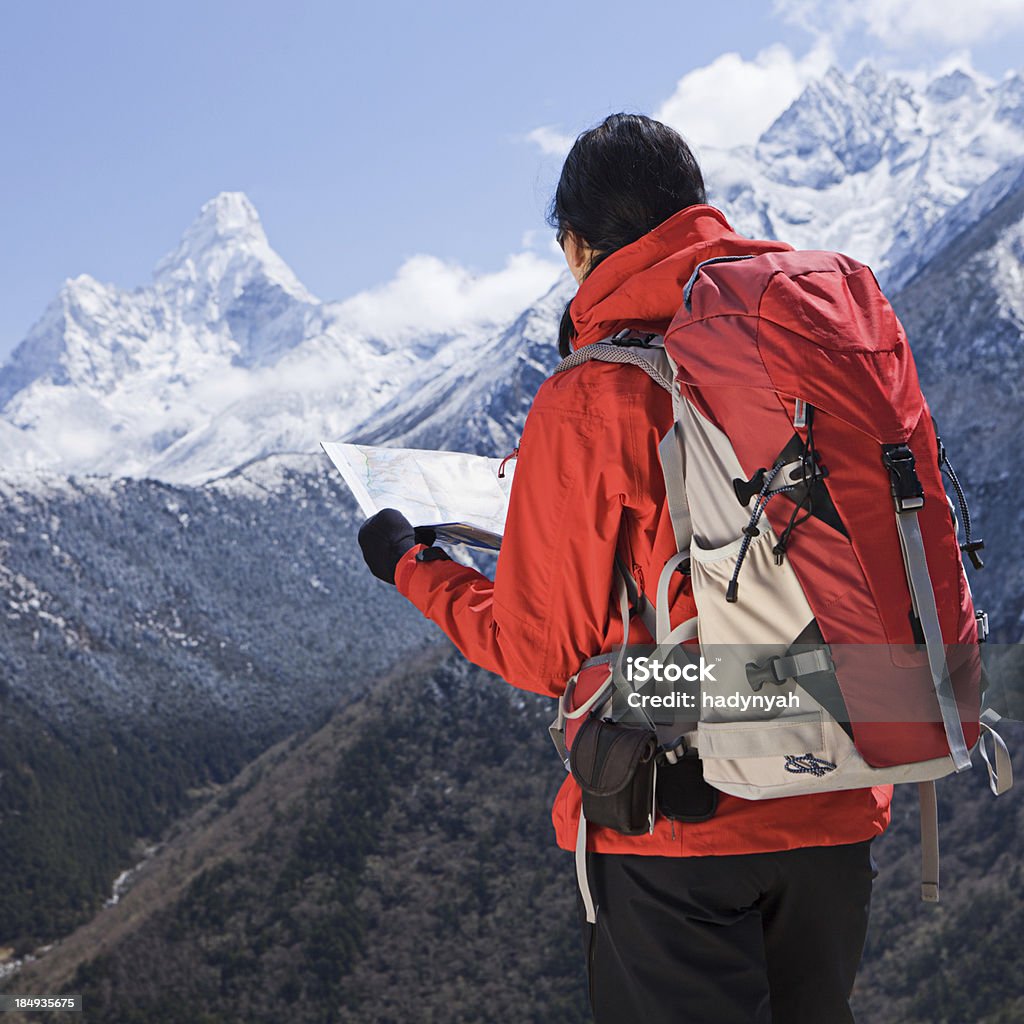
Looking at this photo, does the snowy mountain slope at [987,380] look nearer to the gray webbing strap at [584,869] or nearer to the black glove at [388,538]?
the black glove at [388,538]

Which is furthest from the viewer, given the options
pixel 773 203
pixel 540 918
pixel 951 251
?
pixel 773 203

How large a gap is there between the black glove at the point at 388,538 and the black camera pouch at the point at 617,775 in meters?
0.80

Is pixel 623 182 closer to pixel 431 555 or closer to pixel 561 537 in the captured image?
pixel 561 537

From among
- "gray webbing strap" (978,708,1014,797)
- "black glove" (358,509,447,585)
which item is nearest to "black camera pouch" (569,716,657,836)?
"gray webbing strap" (978,708,1014,797)

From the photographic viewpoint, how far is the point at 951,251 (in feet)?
149

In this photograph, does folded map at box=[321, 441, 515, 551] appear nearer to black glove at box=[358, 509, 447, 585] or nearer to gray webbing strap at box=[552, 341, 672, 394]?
black glove at box=[358, 509, 447, 585]

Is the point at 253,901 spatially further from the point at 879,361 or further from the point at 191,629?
the point at 191,629

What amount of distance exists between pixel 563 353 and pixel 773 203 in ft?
425

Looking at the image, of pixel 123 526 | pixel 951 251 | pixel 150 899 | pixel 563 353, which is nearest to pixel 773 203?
pixel 951 251

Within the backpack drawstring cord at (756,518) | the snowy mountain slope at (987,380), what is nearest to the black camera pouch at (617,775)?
the backpack drawstring cord at (756,518)

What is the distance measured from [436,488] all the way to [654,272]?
119cm

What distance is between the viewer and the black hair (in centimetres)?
235

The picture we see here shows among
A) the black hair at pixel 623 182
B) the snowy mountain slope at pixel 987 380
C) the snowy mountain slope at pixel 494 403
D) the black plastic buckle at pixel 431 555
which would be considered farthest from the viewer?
the snowy mountain slope at pixel 494 403

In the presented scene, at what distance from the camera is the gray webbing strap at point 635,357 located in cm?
208
